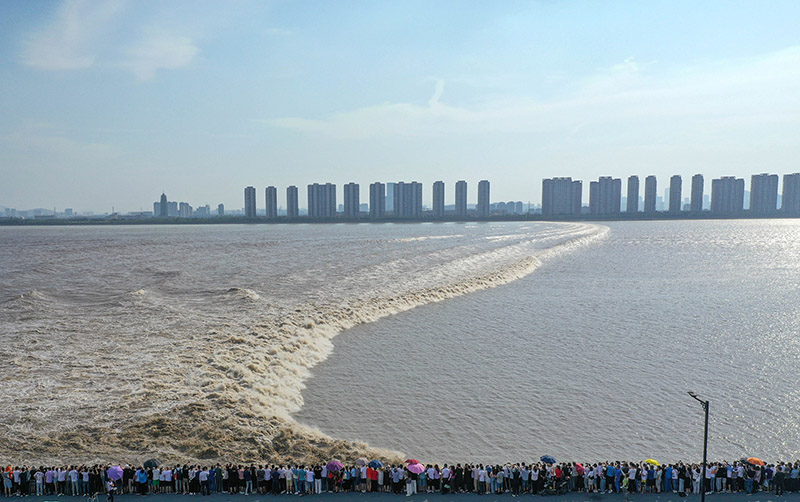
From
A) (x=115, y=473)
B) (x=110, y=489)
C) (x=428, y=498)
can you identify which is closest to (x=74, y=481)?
(x=115, y=473)

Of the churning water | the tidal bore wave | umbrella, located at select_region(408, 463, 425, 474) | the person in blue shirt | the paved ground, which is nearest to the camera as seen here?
the paved ground

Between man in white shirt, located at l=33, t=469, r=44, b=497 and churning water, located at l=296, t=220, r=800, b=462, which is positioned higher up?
man in white shirt, located at l=33, t=469, r=44, b=497

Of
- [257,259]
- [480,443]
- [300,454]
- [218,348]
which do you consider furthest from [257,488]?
[257,259]

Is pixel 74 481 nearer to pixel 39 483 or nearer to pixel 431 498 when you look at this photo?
pixel 39 483

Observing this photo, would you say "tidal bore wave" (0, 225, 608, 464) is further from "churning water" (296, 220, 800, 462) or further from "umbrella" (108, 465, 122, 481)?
"umbrella" (108, 465, 122, 481)

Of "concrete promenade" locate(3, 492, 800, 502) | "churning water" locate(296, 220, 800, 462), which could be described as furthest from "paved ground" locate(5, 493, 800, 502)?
"churning water" locate(296, 220, 800, 462)

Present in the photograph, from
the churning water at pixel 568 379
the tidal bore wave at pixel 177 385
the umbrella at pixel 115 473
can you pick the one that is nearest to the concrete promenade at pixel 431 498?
the umbrella at pixel 115 473
